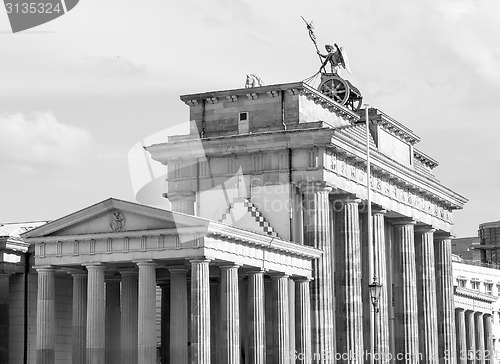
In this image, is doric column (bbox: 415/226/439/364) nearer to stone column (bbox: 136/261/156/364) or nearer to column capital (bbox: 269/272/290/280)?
column capital (bbox: 269/272/290/280)

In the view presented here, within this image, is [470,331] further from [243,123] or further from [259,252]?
[259,252]

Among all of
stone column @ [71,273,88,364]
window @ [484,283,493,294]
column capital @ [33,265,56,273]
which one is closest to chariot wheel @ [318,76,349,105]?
stone column @ [71,273,88,364]

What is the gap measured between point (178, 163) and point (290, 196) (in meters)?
10.0

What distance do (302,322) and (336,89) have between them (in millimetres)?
25769

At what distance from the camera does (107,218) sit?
71375 mm

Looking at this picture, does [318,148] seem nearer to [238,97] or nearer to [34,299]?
[238,97]

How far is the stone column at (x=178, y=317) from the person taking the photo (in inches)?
2911

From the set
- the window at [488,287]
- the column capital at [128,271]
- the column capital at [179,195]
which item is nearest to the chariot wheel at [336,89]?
the column capital at [179,195]

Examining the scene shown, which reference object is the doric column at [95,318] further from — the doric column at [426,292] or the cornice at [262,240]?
the doric column at [426,292]

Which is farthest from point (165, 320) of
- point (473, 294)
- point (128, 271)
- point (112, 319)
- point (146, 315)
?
point (473, 294)

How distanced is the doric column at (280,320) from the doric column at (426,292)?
31869 mm

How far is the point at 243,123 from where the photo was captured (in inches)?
3553

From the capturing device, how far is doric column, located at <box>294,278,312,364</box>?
8188 centimetres

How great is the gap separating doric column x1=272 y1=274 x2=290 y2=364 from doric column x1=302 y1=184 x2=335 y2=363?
5797mm
